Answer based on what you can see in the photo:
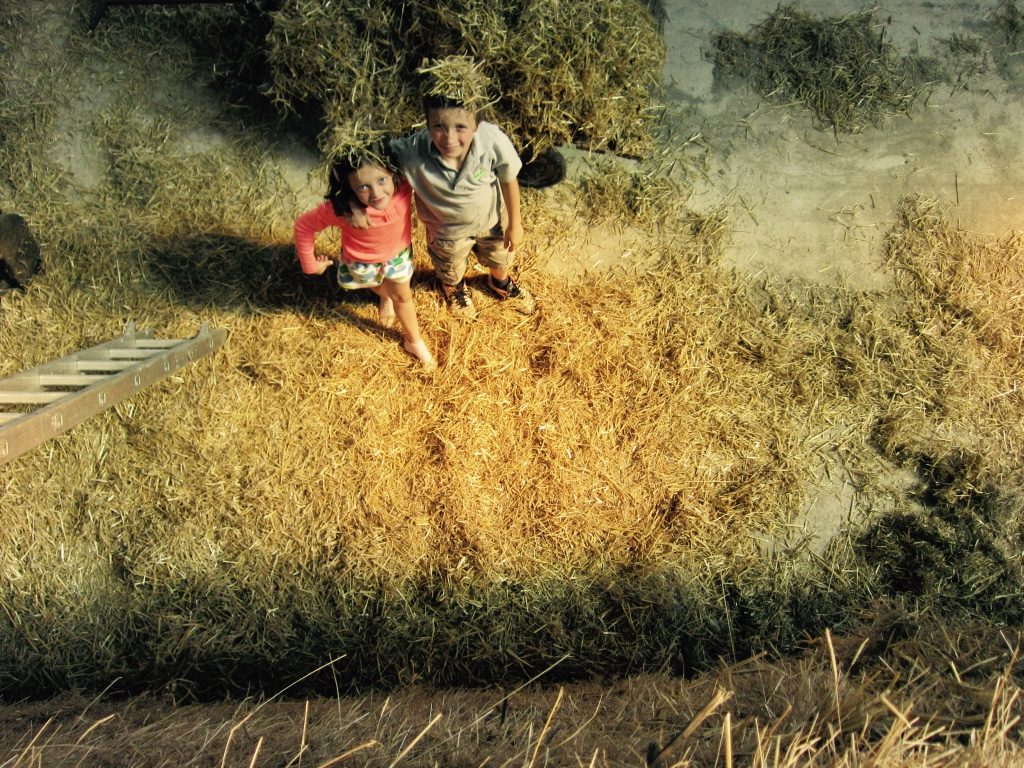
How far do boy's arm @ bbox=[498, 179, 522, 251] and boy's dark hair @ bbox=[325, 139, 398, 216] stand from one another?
0.49 meters

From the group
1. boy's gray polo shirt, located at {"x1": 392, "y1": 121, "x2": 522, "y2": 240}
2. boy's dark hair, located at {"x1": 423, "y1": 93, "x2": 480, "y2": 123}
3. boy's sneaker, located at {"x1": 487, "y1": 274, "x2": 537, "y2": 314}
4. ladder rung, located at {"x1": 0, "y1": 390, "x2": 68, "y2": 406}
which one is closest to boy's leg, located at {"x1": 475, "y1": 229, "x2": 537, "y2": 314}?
boy's sneaker, located at {"x1": 487, "y1": 274, "x2": 537, "y2": 314}

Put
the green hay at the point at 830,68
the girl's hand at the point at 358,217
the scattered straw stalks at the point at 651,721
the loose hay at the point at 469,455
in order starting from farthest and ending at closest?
the green hay at the point at 830,68 < the loose hay at the point at 469,455 < the girl's hand at the point at 358,217 < the scattered straw stalks at the point at 651,721

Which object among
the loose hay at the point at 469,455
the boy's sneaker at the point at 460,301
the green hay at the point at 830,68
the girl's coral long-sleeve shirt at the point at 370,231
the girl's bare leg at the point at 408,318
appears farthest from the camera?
the green hay at the point at 830,68

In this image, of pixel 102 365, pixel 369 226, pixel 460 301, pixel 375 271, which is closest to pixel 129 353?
pixel 102 365

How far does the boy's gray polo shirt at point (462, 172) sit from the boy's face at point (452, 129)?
6 centimetres

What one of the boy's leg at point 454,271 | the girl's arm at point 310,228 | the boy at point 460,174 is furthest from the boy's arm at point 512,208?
the girl's arm at point 310,228

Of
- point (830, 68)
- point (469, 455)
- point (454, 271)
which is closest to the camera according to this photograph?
point (454, 271)

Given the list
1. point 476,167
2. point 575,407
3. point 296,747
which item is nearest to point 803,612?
point 575,407

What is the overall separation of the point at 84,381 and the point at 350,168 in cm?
139

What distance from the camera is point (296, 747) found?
2.60m

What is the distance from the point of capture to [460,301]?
13.3 ft

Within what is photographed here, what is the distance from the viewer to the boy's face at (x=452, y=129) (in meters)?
2.67

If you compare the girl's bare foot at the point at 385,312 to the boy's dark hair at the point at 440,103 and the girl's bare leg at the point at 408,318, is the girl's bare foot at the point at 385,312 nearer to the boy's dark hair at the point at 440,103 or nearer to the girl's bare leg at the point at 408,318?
the girl's bare leg at the point at 408,318

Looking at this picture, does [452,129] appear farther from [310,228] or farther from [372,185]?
[310,228]
